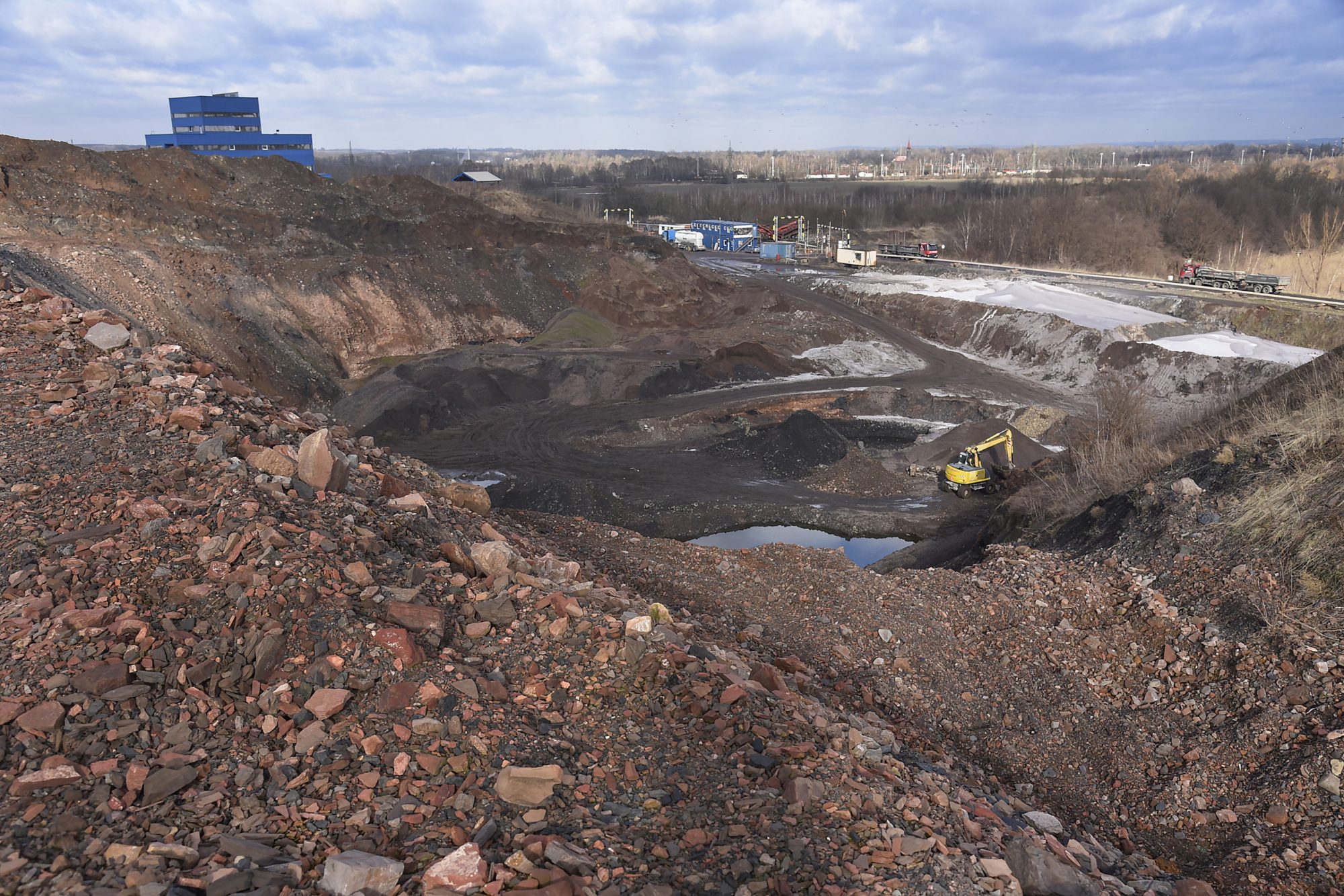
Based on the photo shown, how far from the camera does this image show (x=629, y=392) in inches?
1382

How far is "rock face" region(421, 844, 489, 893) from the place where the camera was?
456 cm

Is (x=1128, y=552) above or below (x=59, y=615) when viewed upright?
below

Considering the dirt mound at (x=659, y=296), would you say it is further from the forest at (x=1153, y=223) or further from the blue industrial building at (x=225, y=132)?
the blue industrial building at (x=225, y=132)

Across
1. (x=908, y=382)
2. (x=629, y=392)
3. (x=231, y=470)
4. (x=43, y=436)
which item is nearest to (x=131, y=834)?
(x=231, y=470)

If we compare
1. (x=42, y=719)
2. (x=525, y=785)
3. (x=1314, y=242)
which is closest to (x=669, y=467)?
(x=525, y=785)

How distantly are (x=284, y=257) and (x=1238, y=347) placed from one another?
43364mm

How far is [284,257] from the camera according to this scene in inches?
1538

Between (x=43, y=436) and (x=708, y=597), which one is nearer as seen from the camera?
(x=43, y=436)

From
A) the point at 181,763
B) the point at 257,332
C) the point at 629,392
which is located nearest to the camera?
the point at 181,763

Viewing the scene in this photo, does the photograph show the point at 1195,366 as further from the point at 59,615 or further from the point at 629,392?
the point at 59,615

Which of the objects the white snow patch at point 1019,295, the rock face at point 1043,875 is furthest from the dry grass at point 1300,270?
the rock face at point 1043,875

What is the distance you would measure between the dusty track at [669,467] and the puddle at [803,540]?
1.02ft

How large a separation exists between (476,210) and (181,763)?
162 feet

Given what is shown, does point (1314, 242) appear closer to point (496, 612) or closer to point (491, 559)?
point (491, 559)
